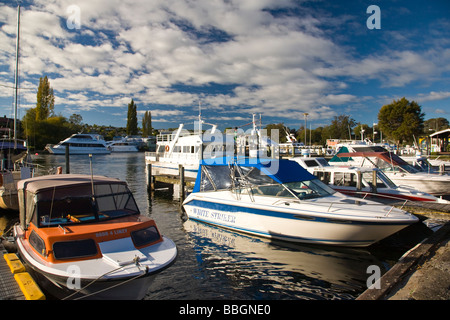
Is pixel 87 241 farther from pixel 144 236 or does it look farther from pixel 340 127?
pixel 340 127

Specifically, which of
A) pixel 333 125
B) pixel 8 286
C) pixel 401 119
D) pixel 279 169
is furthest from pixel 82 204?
pixel 333 125

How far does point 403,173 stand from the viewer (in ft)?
52.4

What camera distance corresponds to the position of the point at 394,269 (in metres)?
5.75

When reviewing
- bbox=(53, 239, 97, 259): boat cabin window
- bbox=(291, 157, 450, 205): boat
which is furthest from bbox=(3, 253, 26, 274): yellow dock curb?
bbox=(291, 157, 450, 205): boat

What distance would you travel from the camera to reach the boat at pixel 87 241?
4996 mm

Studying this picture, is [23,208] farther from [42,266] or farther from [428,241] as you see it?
[428,241]

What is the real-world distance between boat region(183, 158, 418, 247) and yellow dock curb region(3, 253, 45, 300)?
6.52 m

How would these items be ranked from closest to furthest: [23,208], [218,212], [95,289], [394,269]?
[95,289]
[394,269]
[23,208]
[218,212]

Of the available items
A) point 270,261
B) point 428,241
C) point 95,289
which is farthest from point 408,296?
point 95,289

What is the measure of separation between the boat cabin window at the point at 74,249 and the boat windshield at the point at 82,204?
0.79 metres

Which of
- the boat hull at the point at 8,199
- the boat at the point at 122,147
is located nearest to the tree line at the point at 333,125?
the boat at the point at 122,147

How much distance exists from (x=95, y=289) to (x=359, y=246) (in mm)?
7545

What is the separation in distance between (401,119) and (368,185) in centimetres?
4498
